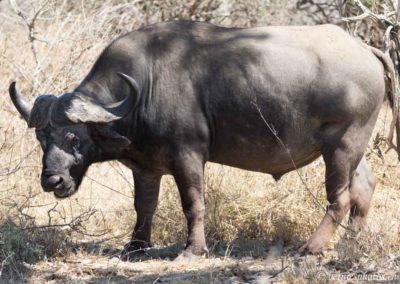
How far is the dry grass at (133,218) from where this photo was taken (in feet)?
21.5

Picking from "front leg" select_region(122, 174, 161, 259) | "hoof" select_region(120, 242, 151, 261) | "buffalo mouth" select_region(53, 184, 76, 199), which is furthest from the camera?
"front leg" select_region(122, 174, 161, 259)

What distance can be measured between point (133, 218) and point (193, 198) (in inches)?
49.8

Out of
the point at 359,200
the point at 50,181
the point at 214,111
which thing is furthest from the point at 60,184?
the point at 359,200

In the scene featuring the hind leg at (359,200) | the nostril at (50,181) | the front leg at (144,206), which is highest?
the nostril at (50,181)

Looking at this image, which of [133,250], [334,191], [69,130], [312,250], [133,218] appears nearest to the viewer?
[69,130]

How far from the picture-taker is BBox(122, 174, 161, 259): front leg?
7.54 metres

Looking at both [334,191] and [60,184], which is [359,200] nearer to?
[334,191]

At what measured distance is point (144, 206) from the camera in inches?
298

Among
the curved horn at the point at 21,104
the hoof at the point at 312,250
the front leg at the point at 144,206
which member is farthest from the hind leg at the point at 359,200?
the curved horn at the point at 21,104

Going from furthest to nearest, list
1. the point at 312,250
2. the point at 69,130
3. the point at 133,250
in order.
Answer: the point at 133,250
the point at 312,250
the point at 69,130

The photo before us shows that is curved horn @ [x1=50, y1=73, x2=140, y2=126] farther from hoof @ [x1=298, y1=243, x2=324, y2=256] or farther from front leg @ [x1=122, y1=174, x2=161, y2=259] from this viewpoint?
hoof @ [x1=298, y1=243, x2=324, y2=256]

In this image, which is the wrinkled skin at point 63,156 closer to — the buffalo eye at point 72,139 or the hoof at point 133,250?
the buffalo eye at point 72,139

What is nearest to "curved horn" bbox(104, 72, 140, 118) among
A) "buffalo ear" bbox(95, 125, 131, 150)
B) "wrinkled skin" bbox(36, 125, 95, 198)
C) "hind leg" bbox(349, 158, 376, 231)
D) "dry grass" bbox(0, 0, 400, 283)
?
"buffalo ear" bbox(95, 125, 131, 150)

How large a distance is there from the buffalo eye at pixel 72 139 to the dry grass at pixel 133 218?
2.29 feet
